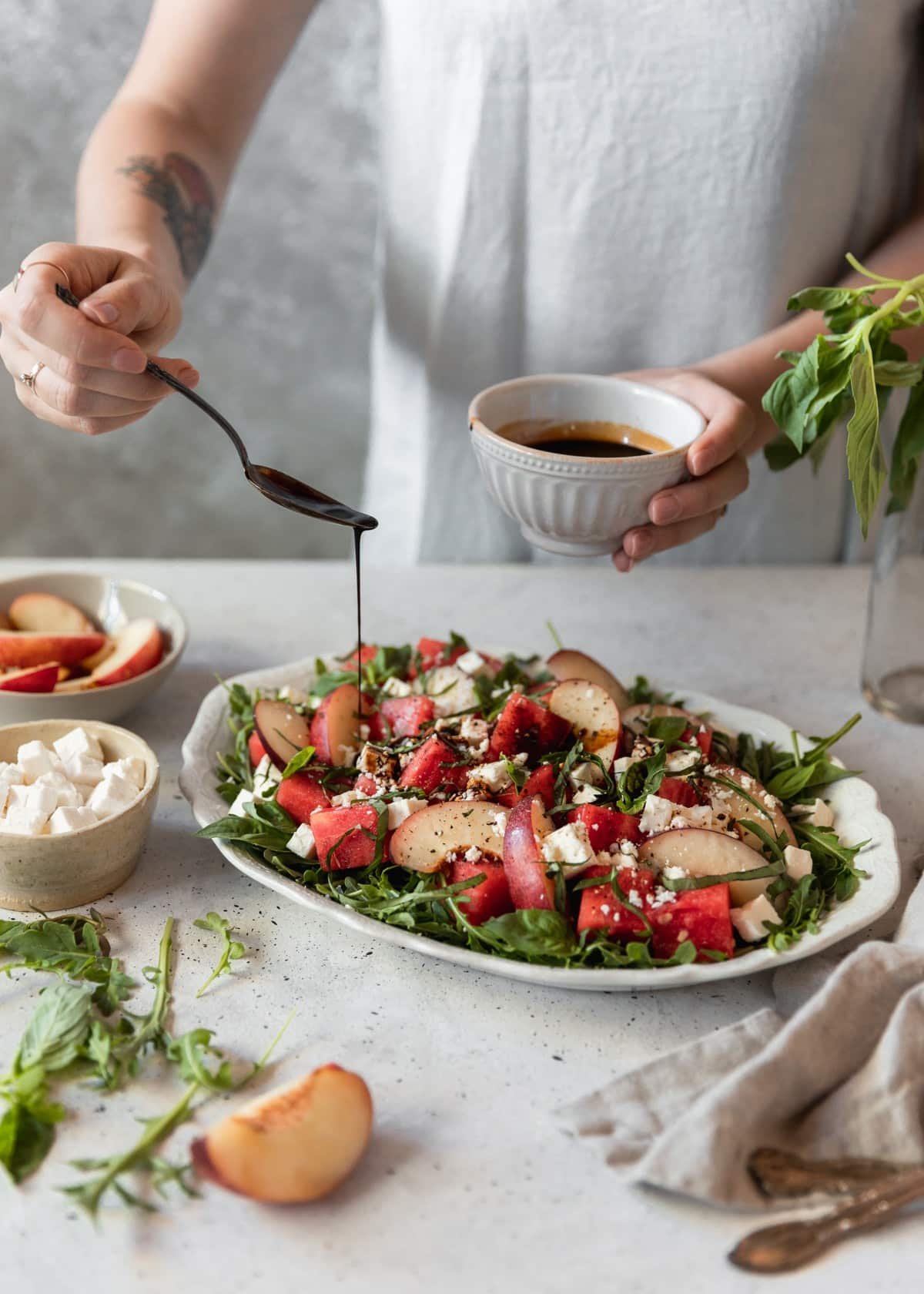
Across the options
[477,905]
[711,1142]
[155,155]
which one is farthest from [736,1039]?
[155,155]

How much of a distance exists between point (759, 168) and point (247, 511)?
6.61ft

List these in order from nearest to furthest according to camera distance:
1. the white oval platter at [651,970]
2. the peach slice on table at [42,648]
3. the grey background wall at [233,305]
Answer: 1. the white oval platter at [651,970]
2. the peach slice on table at [42,648]
3. the grey background wall at [233,305]

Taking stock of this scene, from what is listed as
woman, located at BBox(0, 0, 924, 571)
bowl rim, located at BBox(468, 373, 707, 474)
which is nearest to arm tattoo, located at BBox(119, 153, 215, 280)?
woman, located at BBox(0, 0, 924, 571)

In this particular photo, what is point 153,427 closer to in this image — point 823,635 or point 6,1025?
point 823,635

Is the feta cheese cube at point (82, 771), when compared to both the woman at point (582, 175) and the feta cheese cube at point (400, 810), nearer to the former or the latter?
the feta cheese cube at point (400, 810)

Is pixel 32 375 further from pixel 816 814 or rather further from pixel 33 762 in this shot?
pixel 816 814

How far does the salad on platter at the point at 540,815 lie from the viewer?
1018 mm

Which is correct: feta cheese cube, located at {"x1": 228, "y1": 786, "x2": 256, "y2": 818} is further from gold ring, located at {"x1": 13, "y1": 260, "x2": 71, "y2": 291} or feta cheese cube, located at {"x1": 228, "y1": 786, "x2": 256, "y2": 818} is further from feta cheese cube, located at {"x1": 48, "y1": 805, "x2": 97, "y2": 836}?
gold ring, located at {"x1": 13, "y1": 260, "x2": 71, "y2": 291}

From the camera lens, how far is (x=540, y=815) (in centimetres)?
108

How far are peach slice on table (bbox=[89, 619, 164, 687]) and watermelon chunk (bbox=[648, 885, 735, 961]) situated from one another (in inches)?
27.6

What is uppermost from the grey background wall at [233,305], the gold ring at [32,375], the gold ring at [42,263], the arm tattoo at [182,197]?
the gold ring at [42,263]

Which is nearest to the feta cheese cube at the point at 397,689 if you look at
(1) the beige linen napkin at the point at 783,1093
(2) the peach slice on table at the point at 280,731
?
(2) the peach slice on table at the point at 280,731

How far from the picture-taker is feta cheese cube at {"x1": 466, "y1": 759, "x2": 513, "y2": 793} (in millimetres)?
1143

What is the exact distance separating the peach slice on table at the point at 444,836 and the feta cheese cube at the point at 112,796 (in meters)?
0.26
